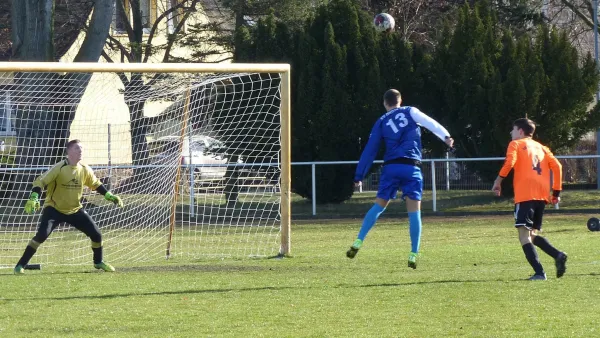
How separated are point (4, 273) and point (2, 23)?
20.7 metres

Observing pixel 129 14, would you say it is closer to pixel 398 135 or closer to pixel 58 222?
pixel 58 222

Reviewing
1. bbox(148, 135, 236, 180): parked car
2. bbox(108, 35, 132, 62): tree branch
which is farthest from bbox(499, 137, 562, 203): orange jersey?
bbox(108, 35, 132, 62): tree branch

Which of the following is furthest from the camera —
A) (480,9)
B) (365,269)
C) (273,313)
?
(480,9)

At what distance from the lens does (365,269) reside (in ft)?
37.7

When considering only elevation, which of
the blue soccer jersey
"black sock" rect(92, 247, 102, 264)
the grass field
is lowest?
the grass field

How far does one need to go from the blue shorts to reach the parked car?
5.22 metres

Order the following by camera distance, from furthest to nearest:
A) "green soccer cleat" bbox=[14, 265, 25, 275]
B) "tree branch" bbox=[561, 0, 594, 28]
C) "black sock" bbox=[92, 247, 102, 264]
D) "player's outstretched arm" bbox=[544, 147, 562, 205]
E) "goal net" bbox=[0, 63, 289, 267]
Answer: "tree branch" bbox=[561, 0, 594, 28]
"goal net" bbox=[0, 63, 289, 267]
"black sock" bbox=[92, 247, 102, 264]
"green soccer cleat" bbox=[14, 265, 25, 275]
"player's outstretched arm" bbox=[544, 147, 562, 205]

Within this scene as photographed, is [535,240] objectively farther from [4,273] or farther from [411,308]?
[4,273]

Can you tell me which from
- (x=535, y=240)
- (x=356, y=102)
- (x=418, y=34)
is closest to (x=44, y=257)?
(x=535, y=240)

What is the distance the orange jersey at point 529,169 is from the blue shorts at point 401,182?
3.44 feet

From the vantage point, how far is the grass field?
756cm

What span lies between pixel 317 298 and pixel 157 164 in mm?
9266

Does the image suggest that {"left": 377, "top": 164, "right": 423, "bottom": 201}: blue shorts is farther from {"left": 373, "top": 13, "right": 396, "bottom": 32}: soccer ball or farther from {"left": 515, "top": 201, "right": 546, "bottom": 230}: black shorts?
{"left": 373, "top": 13, "right": 396, "bottom": 32}: soccer ball

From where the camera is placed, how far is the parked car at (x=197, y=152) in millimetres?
17062
